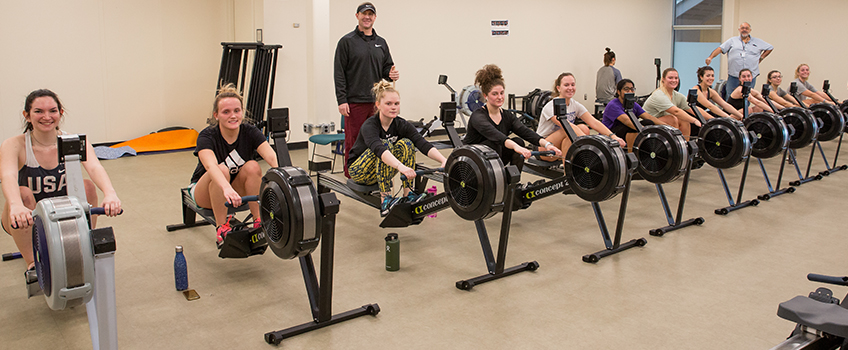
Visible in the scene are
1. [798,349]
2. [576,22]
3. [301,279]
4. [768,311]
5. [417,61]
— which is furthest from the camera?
[576,22]

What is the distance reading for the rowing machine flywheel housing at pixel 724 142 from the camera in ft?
16.7

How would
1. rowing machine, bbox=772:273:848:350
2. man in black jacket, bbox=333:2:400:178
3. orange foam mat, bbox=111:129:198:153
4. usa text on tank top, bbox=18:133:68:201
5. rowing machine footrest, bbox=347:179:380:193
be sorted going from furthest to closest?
orange foam mat, bbox=111:129:198:153
man in black jacket, bbox=333:2:400:178
rowing machine footrest, bbox=347:179:380:193
usa text on tank top, bbox=18:133:68:201
rowing machine, bbox=772:273:848:350

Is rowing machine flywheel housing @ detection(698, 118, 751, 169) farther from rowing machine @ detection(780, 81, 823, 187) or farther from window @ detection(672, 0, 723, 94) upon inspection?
window @ detection(672, 0, 723, 94)

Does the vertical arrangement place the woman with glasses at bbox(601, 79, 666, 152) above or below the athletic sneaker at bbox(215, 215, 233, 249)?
above

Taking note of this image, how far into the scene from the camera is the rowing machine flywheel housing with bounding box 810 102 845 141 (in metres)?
A: 6.76

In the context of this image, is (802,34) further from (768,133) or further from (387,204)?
(387,204)

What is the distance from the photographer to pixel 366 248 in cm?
421

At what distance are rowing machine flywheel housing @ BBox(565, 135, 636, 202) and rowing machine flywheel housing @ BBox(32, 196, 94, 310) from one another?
2903mm

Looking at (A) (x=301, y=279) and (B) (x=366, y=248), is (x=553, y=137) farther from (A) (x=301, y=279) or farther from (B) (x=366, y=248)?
(A) (x=301, y=279)

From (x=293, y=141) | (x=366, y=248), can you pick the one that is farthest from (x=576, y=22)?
(x=366, y=248)

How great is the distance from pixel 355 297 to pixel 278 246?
654mm

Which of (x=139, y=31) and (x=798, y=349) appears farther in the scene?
(x=139, y=31)

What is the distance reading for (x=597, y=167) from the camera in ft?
13.0

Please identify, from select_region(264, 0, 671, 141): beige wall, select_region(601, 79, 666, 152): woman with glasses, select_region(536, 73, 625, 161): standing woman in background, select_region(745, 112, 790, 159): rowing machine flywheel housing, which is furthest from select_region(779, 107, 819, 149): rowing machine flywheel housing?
select_region(264, 0, 671, 141): beige wall
